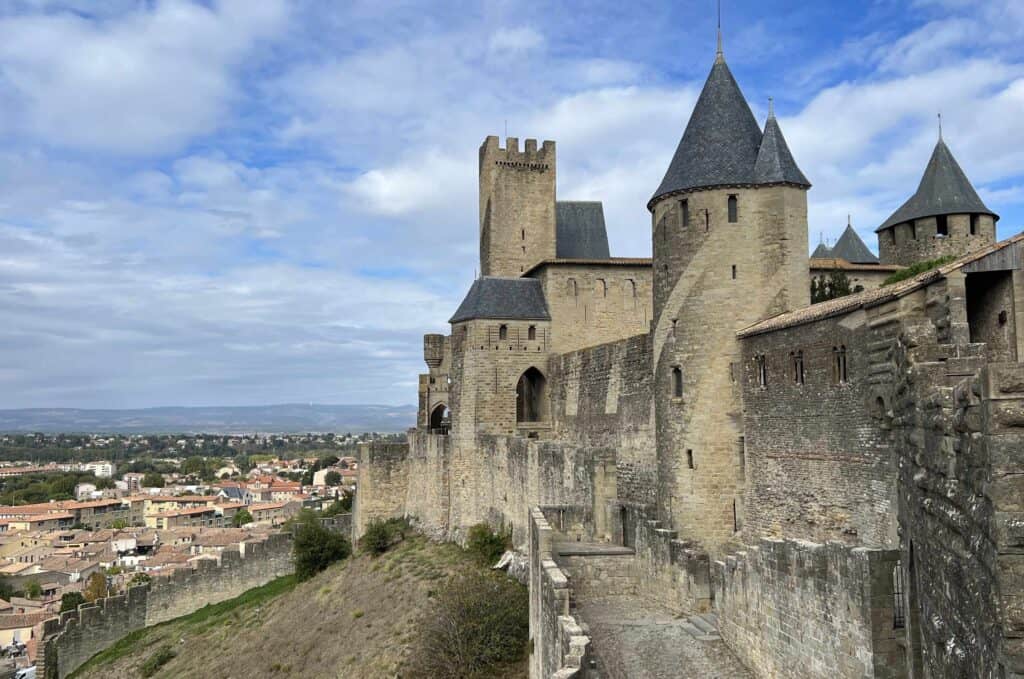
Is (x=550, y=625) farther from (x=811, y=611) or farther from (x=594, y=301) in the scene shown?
(x=594, y=301)

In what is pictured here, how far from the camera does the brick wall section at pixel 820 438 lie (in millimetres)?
13062

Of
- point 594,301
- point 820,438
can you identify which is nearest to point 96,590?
point 594,301

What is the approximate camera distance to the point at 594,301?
32.7 meters

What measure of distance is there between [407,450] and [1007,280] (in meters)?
27.3

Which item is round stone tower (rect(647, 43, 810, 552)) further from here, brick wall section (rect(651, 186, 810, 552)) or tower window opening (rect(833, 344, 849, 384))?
tower window opening (rect(833, 344, 849, 384))

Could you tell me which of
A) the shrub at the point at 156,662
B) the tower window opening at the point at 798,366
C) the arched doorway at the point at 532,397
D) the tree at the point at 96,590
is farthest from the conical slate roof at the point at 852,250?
the tree at the point at 96,590

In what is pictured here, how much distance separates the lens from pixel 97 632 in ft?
133

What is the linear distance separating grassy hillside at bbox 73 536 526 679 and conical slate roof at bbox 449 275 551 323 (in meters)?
8.02

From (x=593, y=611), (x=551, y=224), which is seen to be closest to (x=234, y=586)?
(x=551, y=224)

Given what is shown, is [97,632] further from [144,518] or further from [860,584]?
[144,518]

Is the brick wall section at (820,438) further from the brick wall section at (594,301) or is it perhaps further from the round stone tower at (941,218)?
the round stone tower at (941,218)

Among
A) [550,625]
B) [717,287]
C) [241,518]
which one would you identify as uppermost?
[717,287]

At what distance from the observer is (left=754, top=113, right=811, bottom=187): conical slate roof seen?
18734mm

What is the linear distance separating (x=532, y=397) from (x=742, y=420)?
1565 centimetres
